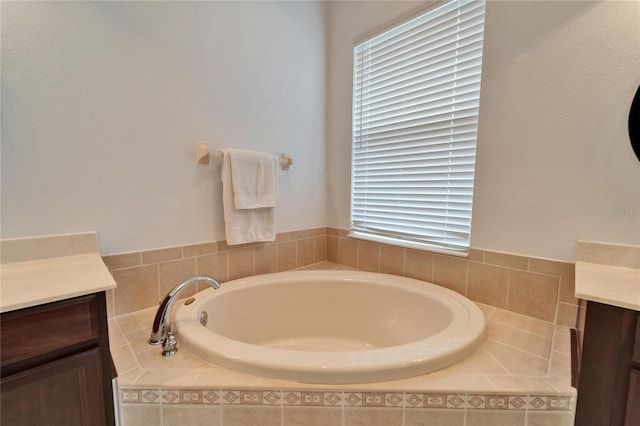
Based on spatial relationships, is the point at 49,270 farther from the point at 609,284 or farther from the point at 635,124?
the point at 635,124

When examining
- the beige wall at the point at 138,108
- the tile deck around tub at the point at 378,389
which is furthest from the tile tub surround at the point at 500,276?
the beige wall at the point at 138,108

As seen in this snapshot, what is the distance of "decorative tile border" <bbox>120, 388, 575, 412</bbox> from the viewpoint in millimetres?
796

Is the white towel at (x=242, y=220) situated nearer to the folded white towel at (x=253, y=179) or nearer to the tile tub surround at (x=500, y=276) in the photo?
the folded white towel at (x=253, y=179)

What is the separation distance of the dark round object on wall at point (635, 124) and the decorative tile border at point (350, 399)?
943 mm

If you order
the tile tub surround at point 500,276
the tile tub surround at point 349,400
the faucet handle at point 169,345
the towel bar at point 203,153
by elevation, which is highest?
the towel bar at point 203,153

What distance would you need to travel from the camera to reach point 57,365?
0.76m

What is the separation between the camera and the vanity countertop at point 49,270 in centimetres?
75

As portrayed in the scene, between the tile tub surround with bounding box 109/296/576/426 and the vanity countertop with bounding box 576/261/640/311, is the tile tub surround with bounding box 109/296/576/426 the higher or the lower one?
the lower one

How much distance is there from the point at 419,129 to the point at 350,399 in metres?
1.44

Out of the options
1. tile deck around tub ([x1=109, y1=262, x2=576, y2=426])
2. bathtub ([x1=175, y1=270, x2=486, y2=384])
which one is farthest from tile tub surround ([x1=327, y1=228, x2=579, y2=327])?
tile deck around tub ([x1=109, y1=262, x2=576, y2=426])

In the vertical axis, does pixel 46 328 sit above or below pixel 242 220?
below

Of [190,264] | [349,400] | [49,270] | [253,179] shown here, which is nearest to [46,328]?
[49,270]

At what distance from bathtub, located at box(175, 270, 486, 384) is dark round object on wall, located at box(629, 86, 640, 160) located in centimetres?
87

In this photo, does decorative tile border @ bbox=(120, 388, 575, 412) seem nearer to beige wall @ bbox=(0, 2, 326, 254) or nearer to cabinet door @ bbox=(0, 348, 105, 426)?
cabinet door @ bbox=(0, 348, 105, 426)
